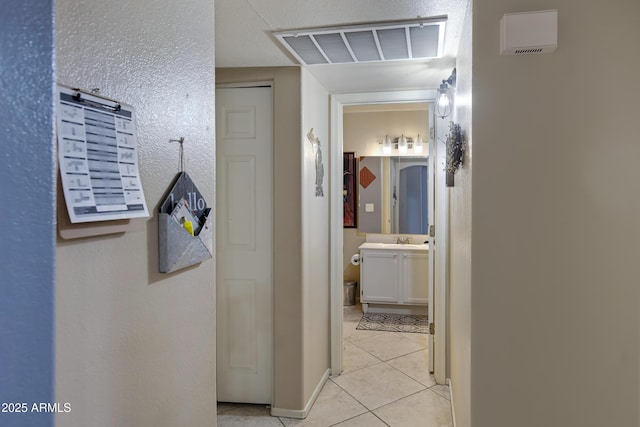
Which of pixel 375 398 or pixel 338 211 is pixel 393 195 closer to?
pixel 338 211

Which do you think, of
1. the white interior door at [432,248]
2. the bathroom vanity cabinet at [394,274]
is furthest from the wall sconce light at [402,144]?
the white interior door at [432,248]

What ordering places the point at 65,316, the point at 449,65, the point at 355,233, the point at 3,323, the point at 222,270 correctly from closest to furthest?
1. the point at 3,323
2. the point at 65,316
3. the point at 449,65
4. the point at 222,270
5. the point at 355,233

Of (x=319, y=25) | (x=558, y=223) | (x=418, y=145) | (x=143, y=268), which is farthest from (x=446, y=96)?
(x=418, y=145)

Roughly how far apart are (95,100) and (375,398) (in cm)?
277

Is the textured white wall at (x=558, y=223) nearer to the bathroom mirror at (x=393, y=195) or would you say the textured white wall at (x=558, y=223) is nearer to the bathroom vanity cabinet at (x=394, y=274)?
the bathroom vanity cabinet at (x=394, y=274)

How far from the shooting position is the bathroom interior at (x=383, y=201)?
5012mm

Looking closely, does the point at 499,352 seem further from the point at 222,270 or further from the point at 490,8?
the point at 222,270

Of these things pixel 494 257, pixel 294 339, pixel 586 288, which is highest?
pixel 494 257

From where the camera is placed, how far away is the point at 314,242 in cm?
303

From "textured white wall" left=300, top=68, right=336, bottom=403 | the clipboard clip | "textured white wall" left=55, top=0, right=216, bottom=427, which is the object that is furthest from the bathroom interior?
the clipboard clip

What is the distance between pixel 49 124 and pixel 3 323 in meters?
0.25

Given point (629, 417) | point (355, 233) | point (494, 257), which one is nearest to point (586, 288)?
point (494, 257)

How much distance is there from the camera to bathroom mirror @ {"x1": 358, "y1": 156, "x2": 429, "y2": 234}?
529 centimetres

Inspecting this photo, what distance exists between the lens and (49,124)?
0.55 metres
